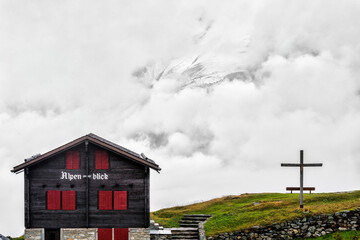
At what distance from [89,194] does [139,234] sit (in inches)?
191

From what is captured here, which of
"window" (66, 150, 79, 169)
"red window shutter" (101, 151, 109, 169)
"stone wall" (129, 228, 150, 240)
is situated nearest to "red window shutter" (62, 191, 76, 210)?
"window" (66, 150, 79, 169)

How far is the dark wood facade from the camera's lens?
1170 inches

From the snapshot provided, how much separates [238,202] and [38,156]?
25500mm

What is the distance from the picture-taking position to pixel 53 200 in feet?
97.7

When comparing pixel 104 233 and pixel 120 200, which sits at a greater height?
pixel 120 200

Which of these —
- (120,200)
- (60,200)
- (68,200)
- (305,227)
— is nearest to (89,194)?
(68,200)

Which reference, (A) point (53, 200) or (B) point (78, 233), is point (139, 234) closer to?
(B) point (78, 233)

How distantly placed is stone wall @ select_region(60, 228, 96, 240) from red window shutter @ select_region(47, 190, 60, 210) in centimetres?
183

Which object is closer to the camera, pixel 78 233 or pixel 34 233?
pixel 34 233

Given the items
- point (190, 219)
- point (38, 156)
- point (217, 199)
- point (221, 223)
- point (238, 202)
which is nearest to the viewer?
point (38, 156)

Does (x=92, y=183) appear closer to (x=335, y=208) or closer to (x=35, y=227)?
(x=35, y=227)

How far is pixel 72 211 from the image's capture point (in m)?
29.8

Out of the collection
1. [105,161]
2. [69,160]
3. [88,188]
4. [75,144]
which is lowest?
[88,188]

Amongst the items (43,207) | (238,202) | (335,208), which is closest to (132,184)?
(43,207)
